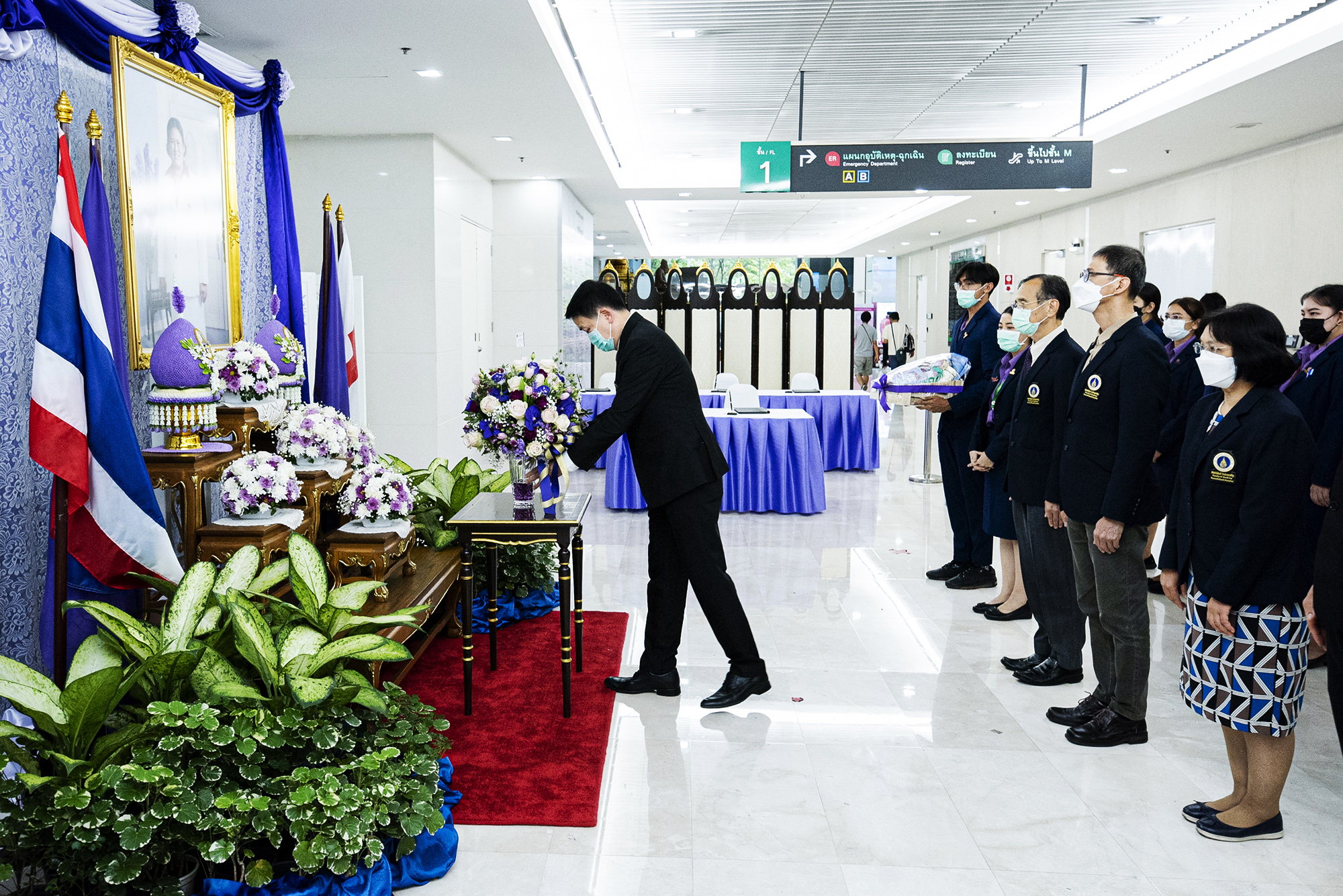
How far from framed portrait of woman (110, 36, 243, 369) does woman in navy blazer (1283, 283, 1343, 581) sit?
4674mm

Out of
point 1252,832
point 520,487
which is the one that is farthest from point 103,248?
point 1252,832

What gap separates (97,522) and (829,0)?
4866 mm

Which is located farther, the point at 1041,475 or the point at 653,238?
the point at 653,238

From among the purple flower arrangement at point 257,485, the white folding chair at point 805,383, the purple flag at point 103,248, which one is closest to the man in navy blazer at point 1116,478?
the purple flower arrangement at point 257,485

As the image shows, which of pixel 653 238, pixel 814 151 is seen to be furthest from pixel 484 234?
pixel 653 238

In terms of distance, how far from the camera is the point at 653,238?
71.2ft

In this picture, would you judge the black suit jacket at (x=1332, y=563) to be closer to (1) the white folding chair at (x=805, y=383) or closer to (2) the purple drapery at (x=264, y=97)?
(2) the purple drapery at (x=264, y=97)

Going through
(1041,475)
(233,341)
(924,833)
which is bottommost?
(924,833)

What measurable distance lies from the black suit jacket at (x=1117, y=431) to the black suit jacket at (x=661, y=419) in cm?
131

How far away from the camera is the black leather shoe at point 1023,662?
168 inches

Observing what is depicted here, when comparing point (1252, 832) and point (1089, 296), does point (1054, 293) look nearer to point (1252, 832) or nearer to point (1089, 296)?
point (1089, 296)

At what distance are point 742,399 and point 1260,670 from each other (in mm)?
6140

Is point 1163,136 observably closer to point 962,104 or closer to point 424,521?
point 962,104

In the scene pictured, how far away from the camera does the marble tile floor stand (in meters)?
2.67
